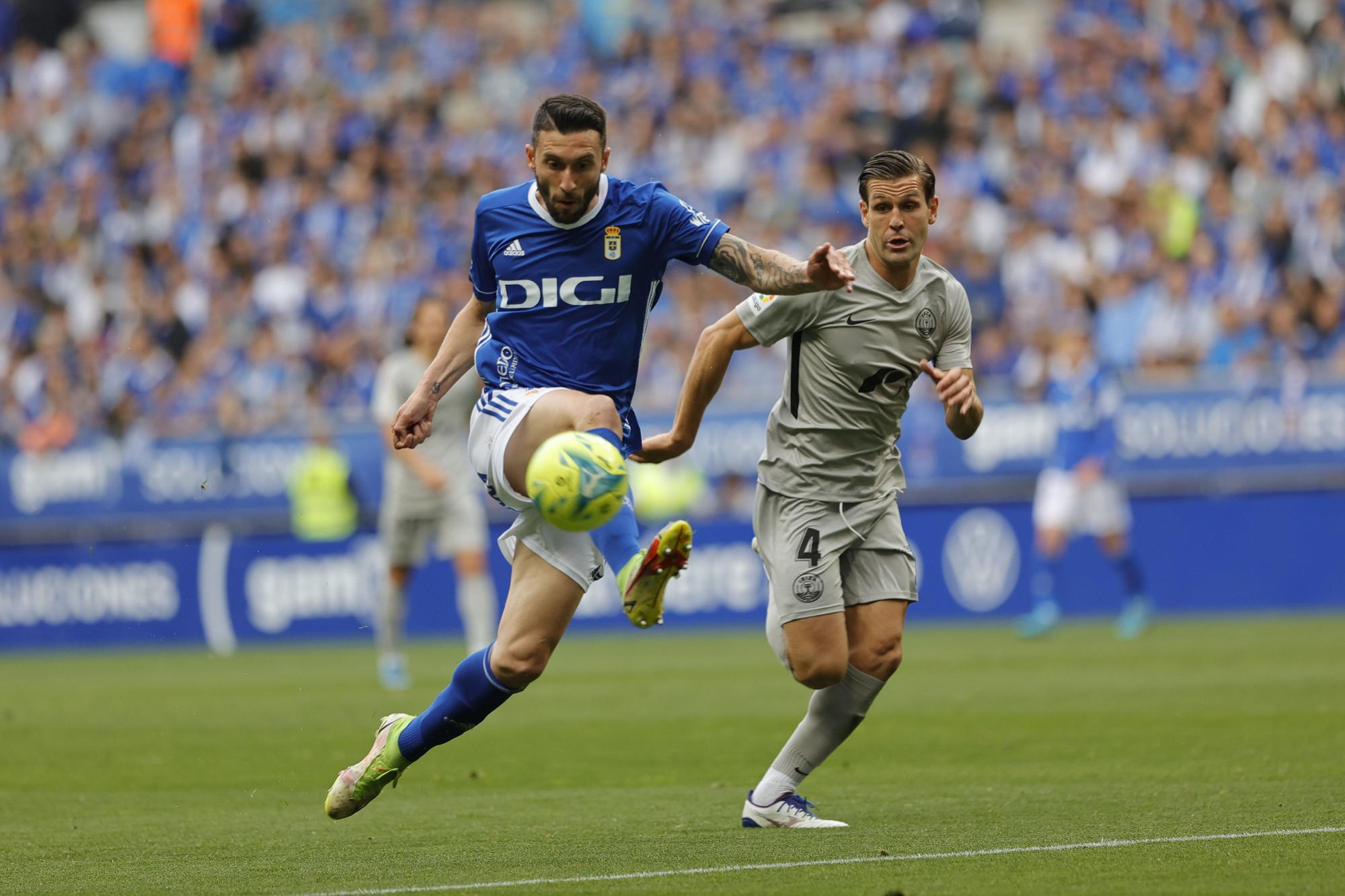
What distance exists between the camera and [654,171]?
2456 cm

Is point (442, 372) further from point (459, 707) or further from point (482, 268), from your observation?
point (459, 707)

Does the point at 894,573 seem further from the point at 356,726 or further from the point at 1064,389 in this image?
the point at 1064,389

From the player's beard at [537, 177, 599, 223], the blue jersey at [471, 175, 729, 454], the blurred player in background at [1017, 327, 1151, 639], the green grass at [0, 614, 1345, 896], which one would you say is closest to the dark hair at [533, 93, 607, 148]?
the player's beard at [537, 177, 599, 223]

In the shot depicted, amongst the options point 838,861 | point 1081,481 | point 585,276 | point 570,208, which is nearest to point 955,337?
point 585,276

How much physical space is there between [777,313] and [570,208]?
40.8 inches

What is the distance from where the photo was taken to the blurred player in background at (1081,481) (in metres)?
17.9

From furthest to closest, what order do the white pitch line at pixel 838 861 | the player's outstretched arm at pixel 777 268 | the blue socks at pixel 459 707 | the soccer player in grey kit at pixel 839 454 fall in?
the soccer player in grey kit at pixel 839 454, the blue socks at pixel 459 707, the player's outstretched arm at pixel 777 268, the white pitch line at pixel 838 861

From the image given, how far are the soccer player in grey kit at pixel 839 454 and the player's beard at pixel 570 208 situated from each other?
0.83 metres

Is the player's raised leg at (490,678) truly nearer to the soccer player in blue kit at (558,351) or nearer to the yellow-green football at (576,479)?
the soccer player in blue kit at (558,351)

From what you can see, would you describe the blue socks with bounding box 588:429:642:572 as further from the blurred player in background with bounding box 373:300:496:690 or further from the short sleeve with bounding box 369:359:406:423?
the short sleeve with bounding box 369:359:406:423

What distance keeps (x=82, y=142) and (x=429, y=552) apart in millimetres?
11300

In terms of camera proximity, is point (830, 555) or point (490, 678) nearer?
point (490, 678)

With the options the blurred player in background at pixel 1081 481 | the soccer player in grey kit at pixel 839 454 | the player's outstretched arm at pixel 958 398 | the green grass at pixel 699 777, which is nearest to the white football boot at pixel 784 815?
the soccer player in grey kit at pixel 839 454

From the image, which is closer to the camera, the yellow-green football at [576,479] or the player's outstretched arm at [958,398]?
the yellow-green football at [576,479]
